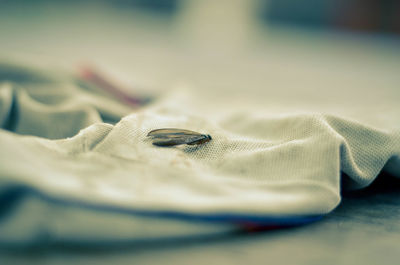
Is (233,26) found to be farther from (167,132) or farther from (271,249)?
(271,249)

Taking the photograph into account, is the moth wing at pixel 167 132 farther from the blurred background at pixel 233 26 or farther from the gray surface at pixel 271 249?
the blurred background at pixel 233 26

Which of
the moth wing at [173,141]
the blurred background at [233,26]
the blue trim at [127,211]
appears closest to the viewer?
the blue trim at [127,211]

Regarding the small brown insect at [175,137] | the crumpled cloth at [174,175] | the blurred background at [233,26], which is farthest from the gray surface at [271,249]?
the blurred background at [233,26]

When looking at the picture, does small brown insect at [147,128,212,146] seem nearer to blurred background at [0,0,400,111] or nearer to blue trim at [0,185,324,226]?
blue trim at [0,185,324,226]

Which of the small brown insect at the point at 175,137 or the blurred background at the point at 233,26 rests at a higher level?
the blurred background at the point at 233,26

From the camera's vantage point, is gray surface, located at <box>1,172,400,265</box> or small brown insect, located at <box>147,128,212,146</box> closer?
gray surface, located at <box>1,172,400,265</box>

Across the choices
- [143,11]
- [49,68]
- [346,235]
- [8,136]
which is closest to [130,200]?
[8,136]

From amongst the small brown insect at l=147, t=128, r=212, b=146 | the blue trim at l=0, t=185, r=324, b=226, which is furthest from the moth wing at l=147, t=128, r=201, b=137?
the blue trim at l=0, t=185, r=324, b=226
